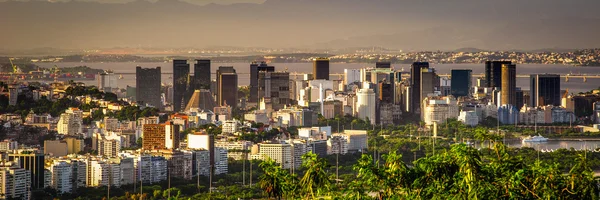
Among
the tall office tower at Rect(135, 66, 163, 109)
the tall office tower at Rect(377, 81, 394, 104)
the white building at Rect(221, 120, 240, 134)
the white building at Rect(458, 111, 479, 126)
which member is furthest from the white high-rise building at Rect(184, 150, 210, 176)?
the tall office tower at Rect(377, 81, 394, 104)

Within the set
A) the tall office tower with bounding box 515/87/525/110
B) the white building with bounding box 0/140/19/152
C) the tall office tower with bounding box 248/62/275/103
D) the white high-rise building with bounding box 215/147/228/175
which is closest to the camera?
the white high-rise building with bounding box 215/147/228/175

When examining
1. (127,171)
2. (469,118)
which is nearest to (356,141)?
(127,171)

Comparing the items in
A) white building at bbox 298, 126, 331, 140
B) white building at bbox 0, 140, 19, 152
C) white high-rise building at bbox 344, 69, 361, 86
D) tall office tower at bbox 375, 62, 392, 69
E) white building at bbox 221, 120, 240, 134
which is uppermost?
tall office tower at bbox 375, 62, 392, 69

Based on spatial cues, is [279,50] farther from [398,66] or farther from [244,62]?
[398,66]

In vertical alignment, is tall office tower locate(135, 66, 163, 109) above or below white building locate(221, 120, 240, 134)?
above

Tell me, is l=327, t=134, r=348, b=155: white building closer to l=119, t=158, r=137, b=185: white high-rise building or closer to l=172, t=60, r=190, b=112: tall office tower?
l=119, t=158, r=137, b=185: white high-rise building

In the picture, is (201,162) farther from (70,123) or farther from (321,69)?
(321,69)
